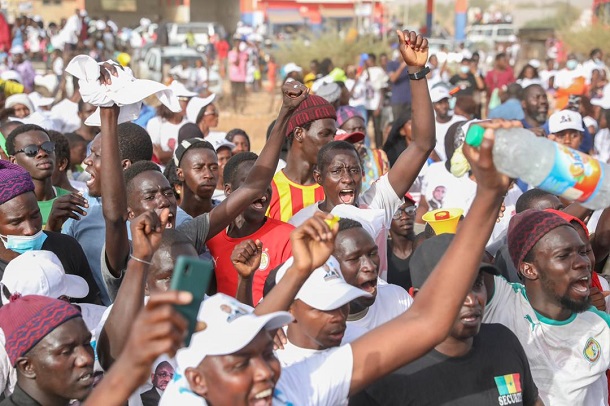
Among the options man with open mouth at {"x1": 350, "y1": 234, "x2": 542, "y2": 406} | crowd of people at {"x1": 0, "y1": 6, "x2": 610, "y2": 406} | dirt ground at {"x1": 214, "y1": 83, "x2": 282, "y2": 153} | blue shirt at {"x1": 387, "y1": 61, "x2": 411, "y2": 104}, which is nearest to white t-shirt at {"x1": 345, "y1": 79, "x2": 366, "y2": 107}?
blue shirt at {"x1": 387, "y1": 61, "x2": 411, "y2": 104}

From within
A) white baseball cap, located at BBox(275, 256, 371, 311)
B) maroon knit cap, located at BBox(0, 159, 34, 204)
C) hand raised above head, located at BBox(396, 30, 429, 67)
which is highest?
hand raised above head, located at BBox(396, 30, 429, 67)

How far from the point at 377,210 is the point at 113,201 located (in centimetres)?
146

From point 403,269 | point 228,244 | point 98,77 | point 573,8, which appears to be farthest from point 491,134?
point 573,8

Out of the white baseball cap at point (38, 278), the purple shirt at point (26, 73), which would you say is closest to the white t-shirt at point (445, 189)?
the white baseball cap at point (38, 278)

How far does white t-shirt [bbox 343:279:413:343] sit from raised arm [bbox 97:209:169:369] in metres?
1.04

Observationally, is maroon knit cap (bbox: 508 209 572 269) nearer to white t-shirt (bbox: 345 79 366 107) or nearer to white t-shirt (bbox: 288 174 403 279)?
white t-shirt (bbox: 288 174 403 279)

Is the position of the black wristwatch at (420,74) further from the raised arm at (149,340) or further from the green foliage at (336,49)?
the green foliage at (336,49)

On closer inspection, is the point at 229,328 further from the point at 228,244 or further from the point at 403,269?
the point at 403,269

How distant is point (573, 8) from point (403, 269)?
57845mm

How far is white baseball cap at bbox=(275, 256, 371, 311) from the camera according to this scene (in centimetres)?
336

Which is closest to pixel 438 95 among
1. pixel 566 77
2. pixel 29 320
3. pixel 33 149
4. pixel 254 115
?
pixel 33 149

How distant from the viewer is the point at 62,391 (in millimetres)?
3357

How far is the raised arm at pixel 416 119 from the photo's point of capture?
15.3 ft

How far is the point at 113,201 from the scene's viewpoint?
4.20 metres
